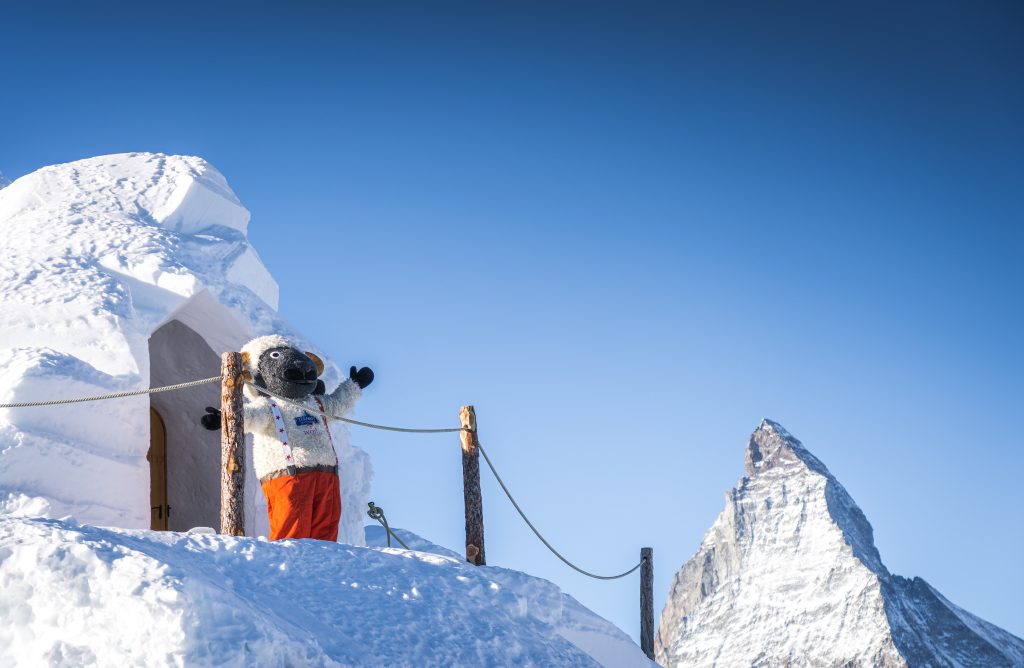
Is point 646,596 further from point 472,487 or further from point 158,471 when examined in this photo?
point 158,471

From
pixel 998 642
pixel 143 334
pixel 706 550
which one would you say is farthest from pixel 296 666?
pixel 706 550

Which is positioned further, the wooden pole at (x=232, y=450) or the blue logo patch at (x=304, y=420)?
the blue logo patch at (x=304, y=420)

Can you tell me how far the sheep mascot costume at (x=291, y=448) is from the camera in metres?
6.79

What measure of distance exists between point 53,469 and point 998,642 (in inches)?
5905

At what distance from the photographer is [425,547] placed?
35.7 feet

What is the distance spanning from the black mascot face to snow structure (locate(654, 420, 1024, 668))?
137859mm

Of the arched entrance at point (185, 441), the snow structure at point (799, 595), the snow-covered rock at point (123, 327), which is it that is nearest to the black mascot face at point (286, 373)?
the snow-covered rock at point (123, 327)

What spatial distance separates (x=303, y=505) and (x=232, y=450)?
2.17 ft

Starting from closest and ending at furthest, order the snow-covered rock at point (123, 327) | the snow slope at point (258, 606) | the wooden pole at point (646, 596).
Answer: the snow slope at point (258, 606), the snow-covered rock at point (123, 327), the wooden pole at point (646, 596)

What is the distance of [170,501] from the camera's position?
31.3ft

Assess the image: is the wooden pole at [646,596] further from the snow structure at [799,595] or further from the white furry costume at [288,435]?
the snow structure at [799,595]

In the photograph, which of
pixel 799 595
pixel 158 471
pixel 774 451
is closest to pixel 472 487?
pixel 158 471

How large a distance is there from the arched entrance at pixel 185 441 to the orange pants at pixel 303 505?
276 cm

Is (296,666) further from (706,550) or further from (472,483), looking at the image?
(706,550)
